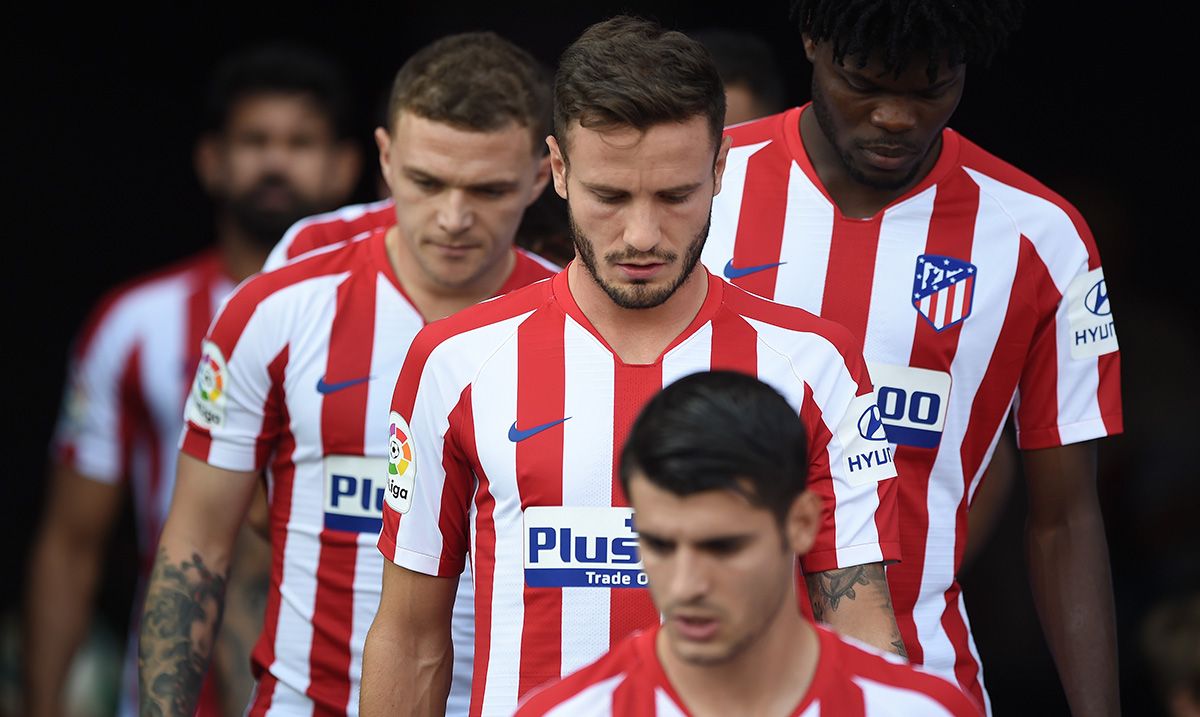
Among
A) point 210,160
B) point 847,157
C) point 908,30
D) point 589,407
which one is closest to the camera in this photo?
point 589,407

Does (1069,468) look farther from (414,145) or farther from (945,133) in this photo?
(414,145)

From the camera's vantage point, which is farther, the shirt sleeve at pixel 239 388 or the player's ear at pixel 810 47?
the shirt sleeve at pixel 239 388

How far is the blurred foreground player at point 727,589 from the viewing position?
264cm

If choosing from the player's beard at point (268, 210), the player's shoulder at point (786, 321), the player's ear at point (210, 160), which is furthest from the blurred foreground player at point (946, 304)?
the player's ear at point (210, 160)

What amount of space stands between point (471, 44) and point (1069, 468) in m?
1.61

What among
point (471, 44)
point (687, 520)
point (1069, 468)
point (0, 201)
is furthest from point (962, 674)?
point (0, 201)

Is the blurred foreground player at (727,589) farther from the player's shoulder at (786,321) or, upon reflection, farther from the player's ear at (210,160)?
the player's ear at (210,160)

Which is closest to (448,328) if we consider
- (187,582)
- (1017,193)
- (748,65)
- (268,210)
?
(187,582)

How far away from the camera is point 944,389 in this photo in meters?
3.71

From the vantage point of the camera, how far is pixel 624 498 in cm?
317

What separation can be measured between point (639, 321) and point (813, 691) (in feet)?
2.54

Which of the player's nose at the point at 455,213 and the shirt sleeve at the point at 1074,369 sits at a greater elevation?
the player's nose at the point at 455,213

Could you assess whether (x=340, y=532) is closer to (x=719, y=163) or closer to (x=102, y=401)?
(x=719, y=163)

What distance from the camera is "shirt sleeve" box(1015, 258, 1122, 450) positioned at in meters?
3.75
